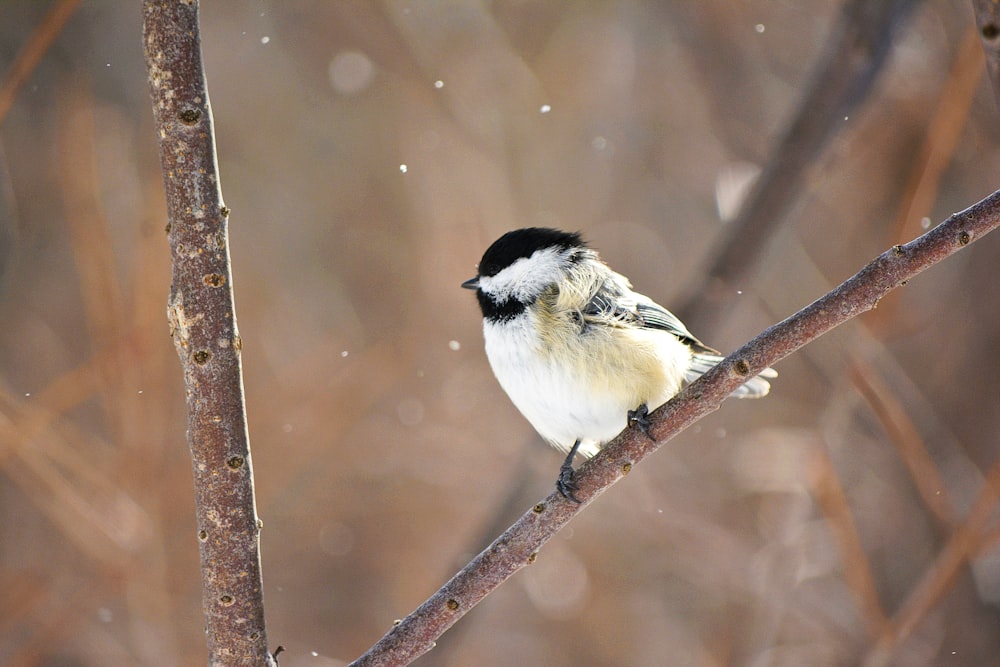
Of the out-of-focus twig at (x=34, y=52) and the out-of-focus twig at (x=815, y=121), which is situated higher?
the out-of-focus twig at (x=34, y=52)

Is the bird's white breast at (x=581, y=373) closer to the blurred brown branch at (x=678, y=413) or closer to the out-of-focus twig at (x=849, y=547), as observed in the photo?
the blurred brown branch at (x=678, y=413)

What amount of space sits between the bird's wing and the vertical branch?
129cm

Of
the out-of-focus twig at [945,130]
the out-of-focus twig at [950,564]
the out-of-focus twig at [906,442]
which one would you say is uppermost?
the out-of-focus twig at [945,130]

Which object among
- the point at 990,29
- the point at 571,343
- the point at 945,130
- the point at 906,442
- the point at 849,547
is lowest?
the point at 849,547

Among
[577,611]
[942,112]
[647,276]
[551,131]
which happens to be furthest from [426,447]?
[942,112]

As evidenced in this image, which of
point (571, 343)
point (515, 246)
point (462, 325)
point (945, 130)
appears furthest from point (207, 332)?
point (462, 325)

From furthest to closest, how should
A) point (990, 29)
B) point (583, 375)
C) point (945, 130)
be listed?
point (945, 130)
point (583, 375)
point (990, 29)

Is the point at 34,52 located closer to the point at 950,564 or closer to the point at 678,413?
the point at 678,413

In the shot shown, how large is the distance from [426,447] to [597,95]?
285 cm

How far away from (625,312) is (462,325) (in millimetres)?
3014

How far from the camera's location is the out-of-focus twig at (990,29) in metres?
1.58

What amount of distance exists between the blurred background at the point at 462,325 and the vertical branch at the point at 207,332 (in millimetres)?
2268

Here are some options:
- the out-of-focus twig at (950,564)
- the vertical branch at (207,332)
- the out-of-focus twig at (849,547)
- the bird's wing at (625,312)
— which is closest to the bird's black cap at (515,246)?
the bird's wing at (625,312)

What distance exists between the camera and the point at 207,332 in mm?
1664
